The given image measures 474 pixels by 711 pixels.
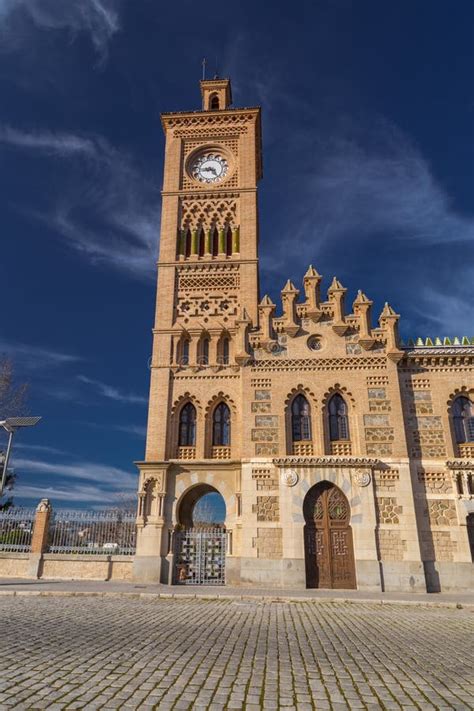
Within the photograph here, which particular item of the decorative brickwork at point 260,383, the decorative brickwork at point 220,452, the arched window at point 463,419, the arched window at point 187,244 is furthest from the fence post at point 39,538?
the arched window at point 463,419

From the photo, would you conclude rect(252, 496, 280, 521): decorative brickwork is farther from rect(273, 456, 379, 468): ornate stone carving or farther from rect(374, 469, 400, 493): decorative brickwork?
rect(374, 469, 400, 493): decorative brickwork

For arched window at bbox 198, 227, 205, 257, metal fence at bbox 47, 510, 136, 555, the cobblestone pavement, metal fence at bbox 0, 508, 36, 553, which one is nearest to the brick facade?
arched window at bbox 198, 227, 205, 257

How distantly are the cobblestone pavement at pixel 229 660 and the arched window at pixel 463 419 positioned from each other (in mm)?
10993

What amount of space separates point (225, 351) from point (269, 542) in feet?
32.0

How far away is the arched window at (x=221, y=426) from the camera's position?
23.4m

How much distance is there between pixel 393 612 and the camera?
44.0 ft

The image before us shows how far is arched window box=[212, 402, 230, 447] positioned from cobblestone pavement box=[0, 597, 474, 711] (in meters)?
11.3

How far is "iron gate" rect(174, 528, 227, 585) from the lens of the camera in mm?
21531

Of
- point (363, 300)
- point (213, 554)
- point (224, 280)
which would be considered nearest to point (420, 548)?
point (213, 554)

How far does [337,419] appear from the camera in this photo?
72.9 feet

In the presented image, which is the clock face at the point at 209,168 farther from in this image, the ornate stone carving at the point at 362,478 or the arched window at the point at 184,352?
the ornate stone carving at the point at 362,478

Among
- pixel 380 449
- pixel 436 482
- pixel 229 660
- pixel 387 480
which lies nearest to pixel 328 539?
pixel 387 480

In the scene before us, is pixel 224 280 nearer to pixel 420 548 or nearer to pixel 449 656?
pixel 420 548

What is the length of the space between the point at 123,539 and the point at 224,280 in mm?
14245
